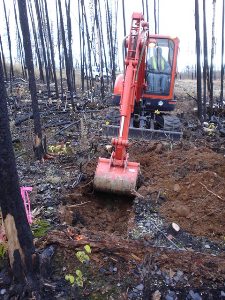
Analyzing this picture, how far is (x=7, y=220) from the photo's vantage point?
3.34m

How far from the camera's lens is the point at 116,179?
5.48m

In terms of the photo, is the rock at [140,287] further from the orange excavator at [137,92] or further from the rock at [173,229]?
the orange excavator at [137,92]

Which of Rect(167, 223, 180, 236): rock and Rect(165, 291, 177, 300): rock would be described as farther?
Rect(167, 223, 180, 236): rock

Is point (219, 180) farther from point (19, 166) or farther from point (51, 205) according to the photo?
point (19, 166)

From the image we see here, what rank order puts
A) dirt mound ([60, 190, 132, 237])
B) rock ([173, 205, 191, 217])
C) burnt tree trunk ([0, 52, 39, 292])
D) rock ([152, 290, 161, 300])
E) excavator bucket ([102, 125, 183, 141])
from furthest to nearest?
excavator bucket ([102, 125, 183, 141])
rock ([173, 205, 191, 217])
dirt mound ([60, 190, 132, 237])
rock ([152, 290, 161, 300])
burnt tree trunk ([0, 52, 39, 292])

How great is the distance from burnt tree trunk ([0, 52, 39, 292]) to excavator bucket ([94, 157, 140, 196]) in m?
2.17

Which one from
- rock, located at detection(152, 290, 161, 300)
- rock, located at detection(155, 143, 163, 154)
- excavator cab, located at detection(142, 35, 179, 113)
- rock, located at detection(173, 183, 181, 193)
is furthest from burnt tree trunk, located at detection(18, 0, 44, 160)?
rock, located at detection(152, 290, 161, 300)

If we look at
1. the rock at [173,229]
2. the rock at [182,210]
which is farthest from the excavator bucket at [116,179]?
the rock at [173,229]

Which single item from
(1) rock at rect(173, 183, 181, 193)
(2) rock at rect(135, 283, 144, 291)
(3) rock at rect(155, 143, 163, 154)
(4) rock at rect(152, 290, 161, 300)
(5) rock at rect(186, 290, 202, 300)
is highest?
(3) rock at rect(155, 143, 163, 154)

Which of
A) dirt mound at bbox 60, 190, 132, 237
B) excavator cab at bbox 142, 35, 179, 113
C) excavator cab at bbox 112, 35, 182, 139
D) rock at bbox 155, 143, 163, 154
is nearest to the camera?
dirt mound at bbox 60, 190, 132, 237

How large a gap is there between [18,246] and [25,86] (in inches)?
741

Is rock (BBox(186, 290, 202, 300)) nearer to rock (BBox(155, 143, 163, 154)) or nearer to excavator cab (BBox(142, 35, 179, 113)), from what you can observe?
rock (BBox(155, 143, 163, 154))

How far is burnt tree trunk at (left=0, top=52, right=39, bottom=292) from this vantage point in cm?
303

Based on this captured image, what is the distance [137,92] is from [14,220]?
21.1 feet
